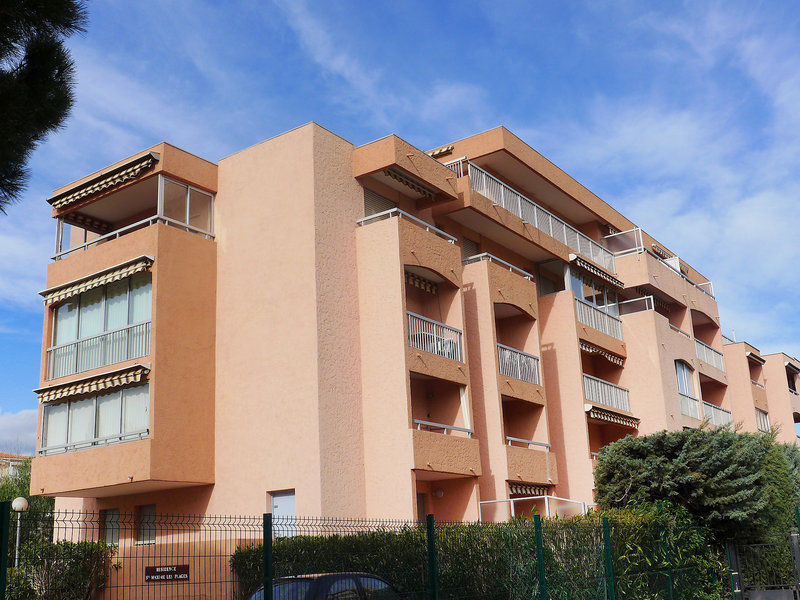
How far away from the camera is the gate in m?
20.8

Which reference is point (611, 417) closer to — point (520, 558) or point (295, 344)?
point (295, 344)

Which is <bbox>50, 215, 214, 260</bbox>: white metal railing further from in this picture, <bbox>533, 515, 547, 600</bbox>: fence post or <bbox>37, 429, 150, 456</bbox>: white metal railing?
<bbox>533, 515, 547, 600</bbox>: fence post

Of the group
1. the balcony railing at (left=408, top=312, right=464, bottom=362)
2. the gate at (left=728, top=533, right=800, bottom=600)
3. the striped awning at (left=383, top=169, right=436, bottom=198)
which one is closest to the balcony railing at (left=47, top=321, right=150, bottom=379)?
the balcony railing at (left=408, top=312, right=464, bottom=362)

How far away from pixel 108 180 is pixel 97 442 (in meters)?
6.64

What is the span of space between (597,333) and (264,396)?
13.2 m

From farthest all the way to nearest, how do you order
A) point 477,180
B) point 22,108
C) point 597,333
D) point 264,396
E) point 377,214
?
1. point 597,333
2. point 477,180
3. point 377,214
4. point 264,396
5. point 22,108

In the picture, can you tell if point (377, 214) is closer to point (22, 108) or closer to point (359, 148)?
point (359, 148)

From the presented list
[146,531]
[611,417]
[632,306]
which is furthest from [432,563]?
[632,306]

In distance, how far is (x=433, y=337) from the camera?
22.1m

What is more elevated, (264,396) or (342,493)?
(264,396)

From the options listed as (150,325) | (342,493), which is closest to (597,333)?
(342,493)

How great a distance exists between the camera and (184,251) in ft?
71.8

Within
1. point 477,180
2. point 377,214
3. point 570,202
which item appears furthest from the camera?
point 570,202

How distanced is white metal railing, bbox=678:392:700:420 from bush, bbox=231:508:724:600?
1302cm
